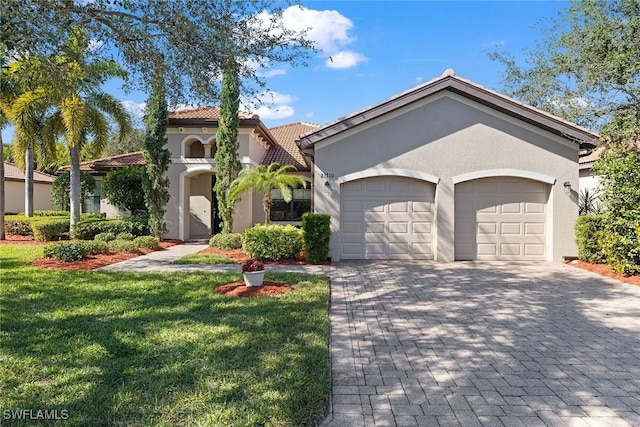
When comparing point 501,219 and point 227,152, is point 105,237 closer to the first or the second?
point 227,152

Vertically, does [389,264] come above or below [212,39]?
below

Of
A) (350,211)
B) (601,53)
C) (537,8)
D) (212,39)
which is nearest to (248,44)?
(212,39)

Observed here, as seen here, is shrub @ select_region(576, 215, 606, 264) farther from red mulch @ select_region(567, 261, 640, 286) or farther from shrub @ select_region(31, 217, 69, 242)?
shrub @ select_region(31, 217, 69, 242)

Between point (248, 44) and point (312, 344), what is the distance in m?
6.61

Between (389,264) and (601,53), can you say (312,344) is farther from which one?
(601,53)

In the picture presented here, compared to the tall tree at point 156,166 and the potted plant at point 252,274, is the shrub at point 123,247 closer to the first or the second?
the tall tree at point 156,166

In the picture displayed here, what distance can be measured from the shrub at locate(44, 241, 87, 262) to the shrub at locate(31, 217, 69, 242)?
5972 mm

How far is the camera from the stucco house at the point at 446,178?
40.1ft

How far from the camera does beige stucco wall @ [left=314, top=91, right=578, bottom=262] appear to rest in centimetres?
1227

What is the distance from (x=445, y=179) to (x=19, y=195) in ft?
118

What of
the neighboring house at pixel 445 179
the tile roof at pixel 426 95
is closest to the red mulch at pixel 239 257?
the neighboring house at pixel 445 179

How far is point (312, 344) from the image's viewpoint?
5102 mm

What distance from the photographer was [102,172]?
2014 cm

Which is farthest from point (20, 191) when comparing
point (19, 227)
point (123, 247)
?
point (123, 247)
